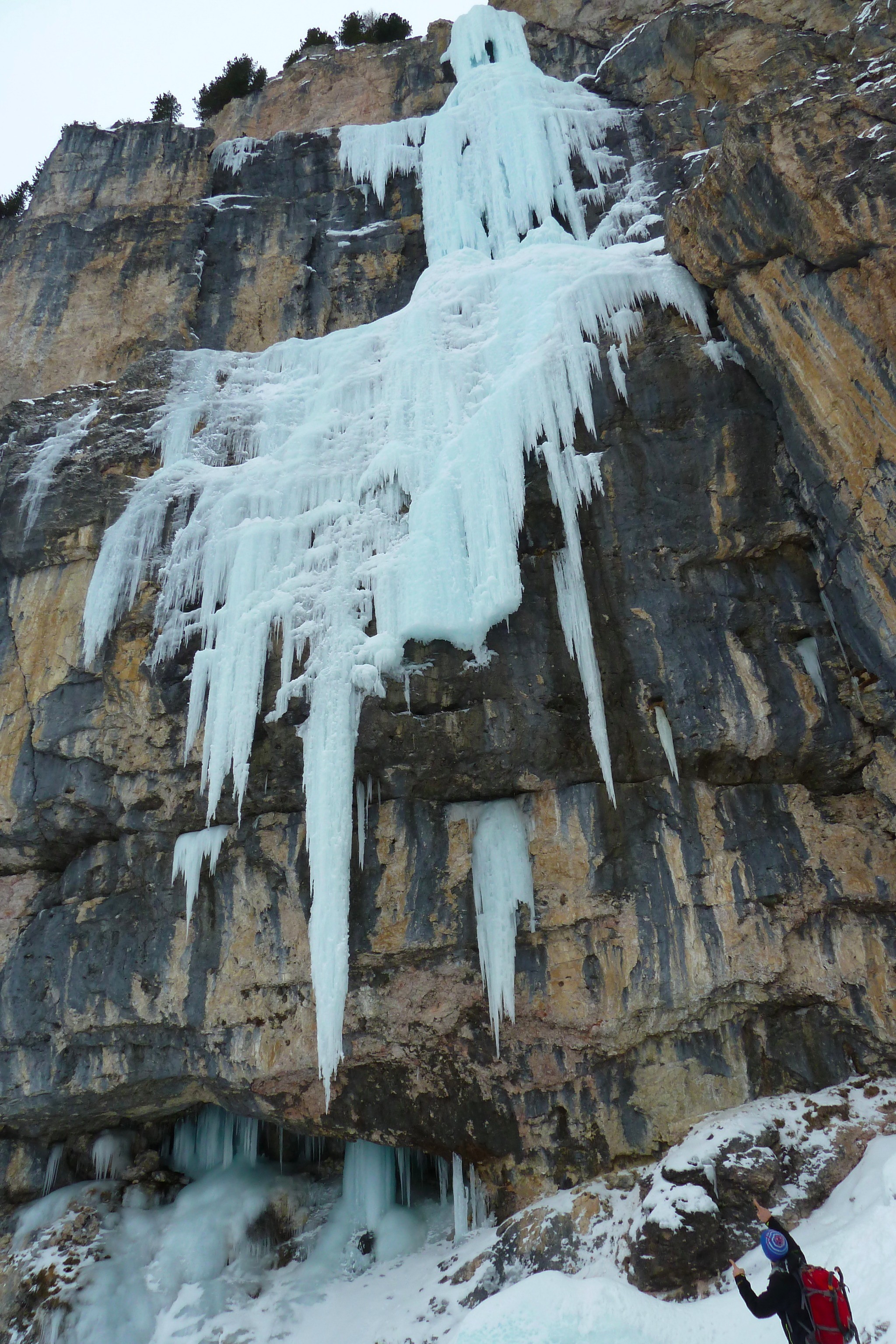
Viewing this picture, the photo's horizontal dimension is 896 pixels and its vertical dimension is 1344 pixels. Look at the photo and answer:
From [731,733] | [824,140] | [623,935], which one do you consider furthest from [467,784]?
[824,140]

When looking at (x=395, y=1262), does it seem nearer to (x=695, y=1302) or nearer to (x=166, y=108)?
(x=695, y=1302)

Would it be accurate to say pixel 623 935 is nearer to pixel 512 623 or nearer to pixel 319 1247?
pixel 512 623

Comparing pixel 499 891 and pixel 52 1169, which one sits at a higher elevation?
pixel 499 891

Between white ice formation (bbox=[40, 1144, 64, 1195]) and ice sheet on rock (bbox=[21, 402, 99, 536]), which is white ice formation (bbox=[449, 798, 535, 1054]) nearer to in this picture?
white ice formation (bbox=[40, 1144, 64, 1195])

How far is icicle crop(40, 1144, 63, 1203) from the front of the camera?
442 inches

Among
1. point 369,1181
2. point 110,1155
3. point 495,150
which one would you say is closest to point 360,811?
point 369,1181

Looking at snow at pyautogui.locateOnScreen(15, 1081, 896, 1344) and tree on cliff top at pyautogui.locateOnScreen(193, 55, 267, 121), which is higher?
tree on cliff top at pyautogui.locateOnScreen(193, 55, 267, 121)

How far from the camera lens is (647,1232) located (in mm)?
7289

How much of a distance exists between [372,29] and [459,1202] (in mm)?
24183

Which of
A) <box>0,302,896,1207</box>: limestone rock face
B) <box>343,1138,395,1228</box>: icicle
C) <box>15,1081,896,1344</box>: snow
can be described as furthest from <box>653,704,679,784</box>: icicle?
<box>343,1138,395,1228</box>: icicle

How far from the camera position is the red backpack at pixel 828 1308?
449 cm

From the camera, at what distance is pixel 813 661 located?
9227mm

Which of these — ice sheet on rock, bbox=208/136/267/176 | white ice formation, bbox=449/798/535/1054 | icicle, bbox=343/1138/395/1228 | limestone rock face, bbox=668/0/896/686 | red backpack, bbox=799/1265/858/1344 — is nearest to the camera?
red backpack, bbox=799/1265/858/1344

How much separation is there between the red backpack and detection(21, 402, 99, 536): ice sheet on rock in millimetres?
12130
